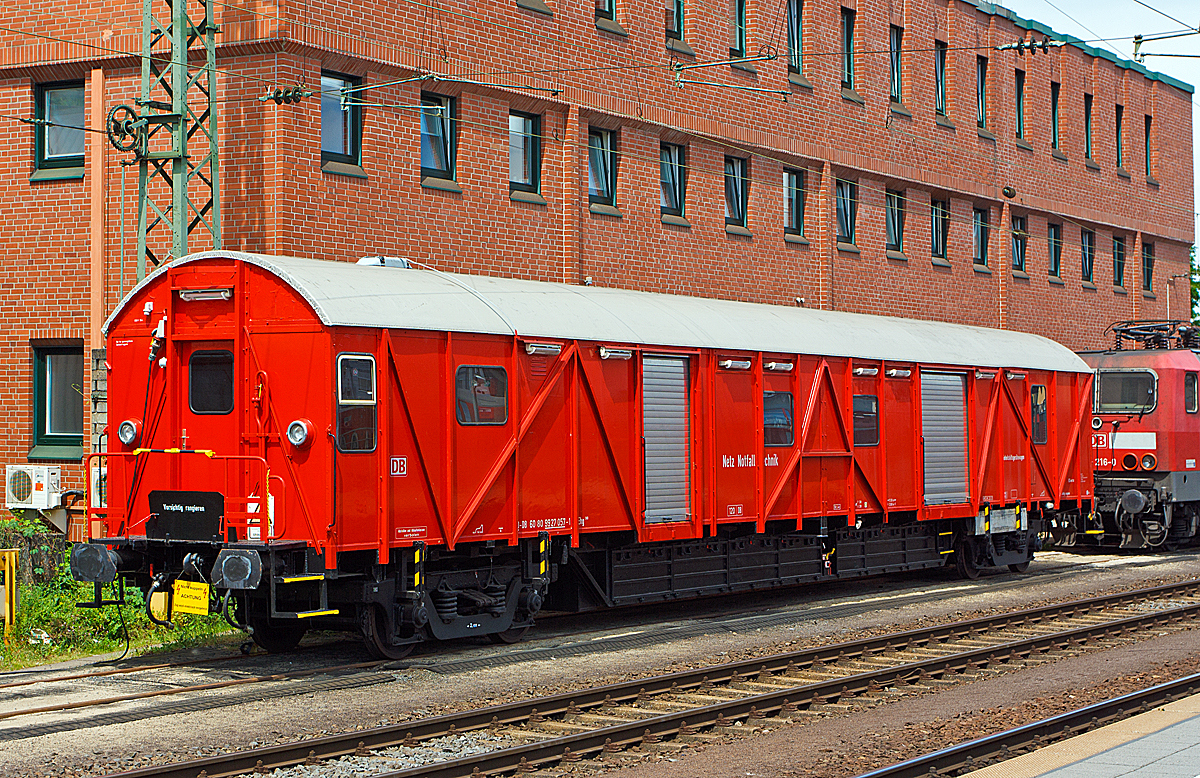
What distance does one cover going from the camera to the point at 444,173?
2011cm

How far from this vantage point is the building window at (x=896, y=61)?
29.9 metres

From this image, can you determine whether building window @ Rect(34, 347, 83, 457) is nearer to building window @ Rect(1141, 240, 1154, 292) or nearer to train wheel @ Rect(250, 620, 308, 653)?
train wheel @ Rect(250, 620, 308, 653)

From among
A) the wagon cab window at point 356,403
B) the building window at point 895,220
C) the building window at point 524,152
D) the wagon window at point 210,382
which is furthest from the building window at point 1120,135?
the wagon window at point 210,382

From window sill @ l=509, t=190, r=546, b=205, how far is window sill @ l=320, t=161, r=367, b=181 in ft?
9.60

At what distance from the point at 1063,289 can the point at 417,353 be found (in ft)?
87.6

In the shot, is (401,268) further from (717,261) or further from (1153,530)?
(1153,530)

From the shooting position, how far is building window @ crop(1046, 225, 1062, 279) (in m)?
35.3

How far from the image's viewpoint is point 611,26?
22.6 m

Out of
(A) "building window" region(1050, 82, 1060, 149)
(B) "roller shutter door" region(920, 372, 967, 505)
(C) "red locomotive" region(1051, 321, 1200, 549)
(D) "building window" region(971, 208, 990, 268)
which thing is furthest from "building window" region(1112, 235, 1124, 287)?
(B) "roller shutter door" region(920, 372, 967, 505)

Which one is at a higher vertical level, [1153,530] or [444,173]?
[444,173]

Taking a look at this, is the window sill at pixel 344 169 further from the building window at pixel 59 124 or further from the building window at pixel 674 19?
the building window at pixel 674 19

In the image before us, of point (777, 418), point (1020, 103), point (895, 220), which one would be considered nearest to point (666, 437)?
point (777, 418)

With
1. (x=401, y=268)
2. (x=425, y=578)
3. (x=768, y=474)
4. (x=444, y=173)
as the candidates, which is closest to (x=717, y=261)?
(x=444, y=173)

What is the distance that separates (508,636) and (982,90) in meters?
23.3
